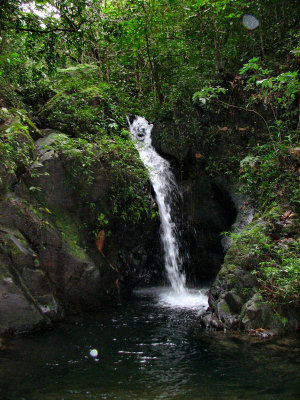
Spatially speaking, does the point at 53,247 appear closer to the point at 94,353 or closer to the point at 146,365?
the point at 94,353

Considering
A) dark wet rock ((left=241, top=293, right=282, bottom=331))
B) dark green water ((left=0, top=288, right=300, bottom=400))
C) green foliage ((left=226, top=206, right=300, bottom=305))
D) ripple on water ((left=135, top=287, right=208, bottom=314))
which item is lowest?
dark green water ((left=0, top=288, right=300, bottom=400))

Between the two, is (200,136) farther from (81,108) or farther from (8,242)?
(8,242)

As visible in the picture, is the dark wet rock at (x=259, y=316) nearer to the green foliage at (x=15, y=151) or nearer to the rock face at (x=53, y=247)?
the rock face at (x=53, y=247)

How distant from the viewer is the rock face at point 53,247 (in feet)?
18.8

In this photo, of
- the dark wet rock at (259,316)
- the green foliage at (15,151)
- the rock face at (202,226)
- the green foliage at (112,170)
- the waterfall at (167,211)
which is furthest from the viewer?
the rock face at (202,226)

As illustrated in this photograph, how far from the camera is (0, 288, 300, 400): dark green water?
3447mm

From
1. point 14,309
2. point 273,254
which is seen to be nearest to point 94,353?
point 14,309

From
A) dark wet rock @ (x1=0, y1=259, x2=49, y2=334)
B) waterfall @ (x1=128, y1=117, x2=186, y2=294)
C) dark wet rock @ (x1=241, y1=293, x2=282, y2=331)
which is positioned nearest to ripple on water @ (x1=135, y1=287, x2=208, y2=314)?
waterfall @ (x1=128, y1=117, x2=186, y2=294)

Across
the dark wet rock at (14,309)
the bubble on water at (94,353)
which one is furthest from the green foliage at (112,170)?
the bubble on water at (94,353)

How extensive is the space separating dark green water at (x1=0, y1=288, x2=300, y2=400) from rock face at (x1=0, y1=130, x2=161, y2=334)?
686 millimetres

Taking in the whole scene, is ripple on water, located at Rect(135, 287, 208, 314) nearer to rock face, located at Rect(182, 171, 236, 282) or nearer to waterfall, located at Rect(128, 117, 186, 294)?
waterfall, located at Rect(128, 117, 186, 294)

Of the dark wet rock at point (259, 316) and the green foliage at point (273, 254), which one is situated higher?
the green foliage at point (273, 254)

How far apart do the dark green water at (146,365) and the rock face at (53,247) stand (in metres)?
0.69

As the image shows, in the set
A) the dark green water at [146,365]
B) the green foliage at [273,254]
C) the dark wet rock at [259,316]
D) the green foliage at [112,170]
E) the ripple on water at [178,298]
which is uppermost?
the green foliage at [112,170]
